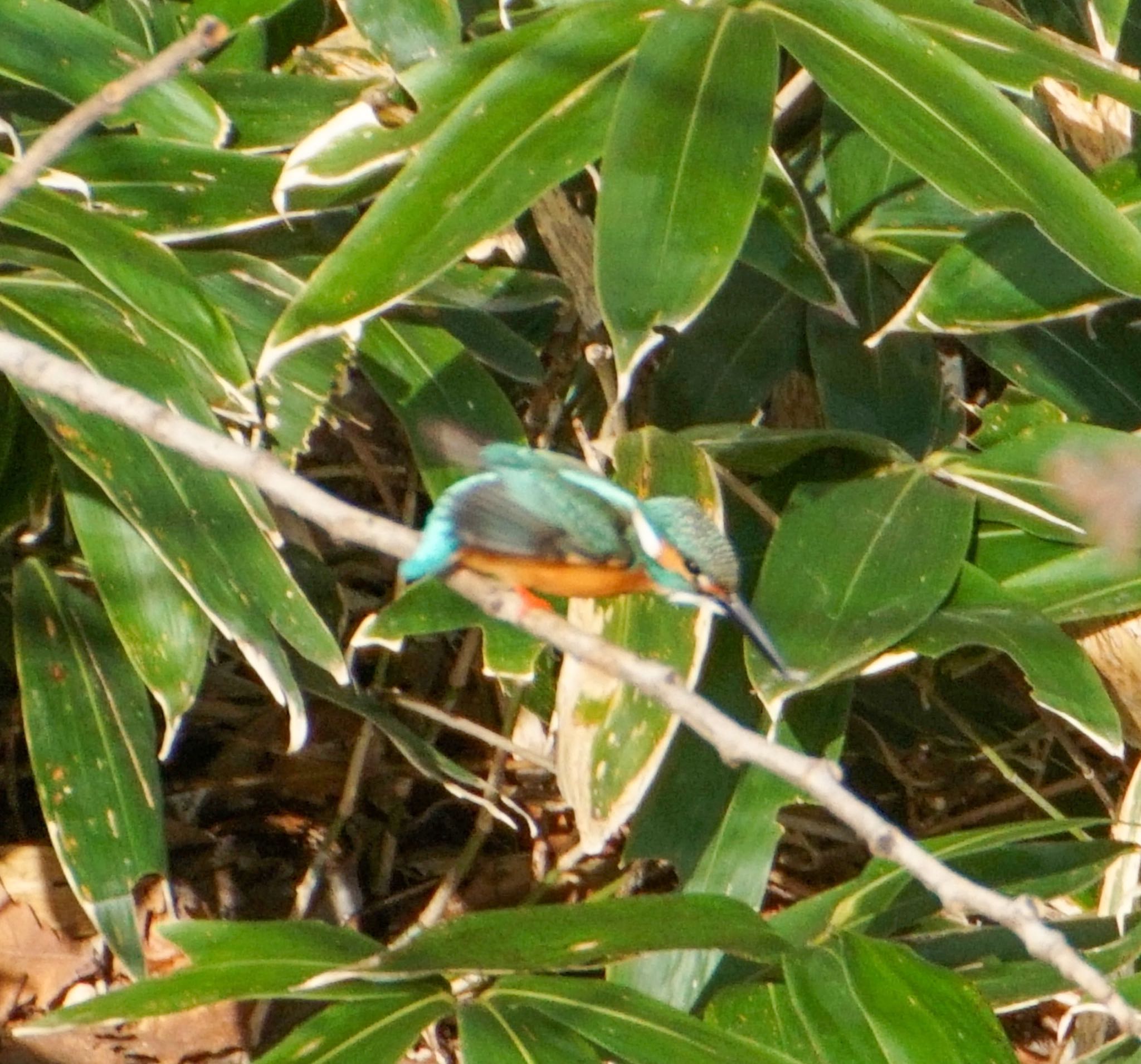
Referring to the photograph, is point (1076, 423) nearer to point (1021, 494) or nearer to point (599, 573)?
point (1021, 494)

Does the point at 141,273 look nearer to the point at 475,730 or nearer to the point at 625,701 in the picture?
the point at 625,701

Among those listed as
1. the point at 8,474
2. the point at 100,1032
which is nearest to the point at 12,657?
the point at 8,474

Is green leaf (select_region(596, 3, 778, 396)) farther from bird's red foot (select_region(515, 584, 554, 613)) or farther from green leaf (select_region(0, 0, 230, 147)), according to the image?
green leaf (select_region(0, 0, 230, 147))

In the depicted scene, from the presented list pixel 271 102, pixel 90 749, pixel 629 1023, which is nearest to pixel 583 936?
pixel 629 1023

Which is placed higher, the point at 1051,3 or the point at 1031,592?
the point at 1051,3

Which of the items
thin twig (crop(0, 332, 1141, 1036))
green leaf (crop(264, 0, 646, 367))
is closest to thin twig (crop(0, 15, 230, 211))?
thin twig (crop(0, 332, 1141, 1036))

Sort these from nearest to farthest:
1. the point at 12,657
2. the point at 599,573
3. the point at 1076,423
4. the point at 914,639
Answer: the point at 599,573 → the point at 914,639 → the point at 1076,423 → the point at 12,657
